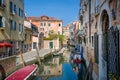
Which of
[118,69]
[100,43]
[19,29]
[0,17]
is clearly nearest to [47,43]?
[19,29]

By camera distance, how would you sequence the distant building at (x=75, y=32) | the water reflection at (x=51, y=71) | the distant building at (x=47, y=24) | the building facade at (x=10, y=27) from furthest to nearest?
the distant building at (x=47, y=24) → the distant building at (x=75, y=32) → the water reflection at (x=51, y=71) → the building facade at (x=10, y=27)

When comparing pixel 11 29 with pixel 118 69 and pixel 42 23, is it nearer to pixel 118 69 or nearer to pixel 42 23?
pixel 118 69

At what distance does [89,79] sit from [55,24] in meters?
47.2

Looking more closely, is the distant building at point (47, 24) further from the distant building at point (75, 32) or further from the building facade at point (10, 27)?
the building facade at point (10, 27)

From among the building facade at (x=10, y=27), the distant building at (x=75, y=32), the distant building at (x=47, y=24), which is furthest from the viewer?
the distant building at (x=47, y=24)

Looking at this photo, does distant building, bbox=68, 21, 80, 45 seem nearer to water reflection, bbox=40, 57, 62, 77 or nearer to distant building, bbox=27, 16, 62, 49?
distant building, bbox=27, 16, 62, 49

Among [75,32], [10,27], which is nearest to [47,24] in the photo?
[75,32]

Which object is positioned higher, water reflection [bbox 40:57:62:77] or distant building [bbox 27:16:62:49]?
distant building [bbox 27:16:62:49]

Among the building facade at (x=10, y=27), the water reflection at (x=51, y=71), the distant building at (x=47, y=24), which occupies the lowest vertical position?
the water reflection at (x=51, y=71)

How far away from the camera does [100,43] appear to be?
36.7 ft

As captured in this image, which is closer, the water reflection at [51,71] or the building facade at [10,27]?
the building facade at [10,27]

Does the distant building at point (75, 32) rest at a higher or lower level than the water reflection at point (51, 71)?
higher

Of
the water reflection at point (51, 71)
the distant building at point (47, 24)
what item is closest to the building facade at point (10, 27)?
the water reflection at point (51, 71)

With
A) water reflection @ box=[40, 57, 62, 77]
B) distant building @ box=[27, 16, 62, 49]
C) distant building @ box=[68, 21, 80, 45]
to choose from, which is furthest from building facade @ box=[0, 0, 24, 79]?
distant building @ box=[27, 16, 62, 49]
